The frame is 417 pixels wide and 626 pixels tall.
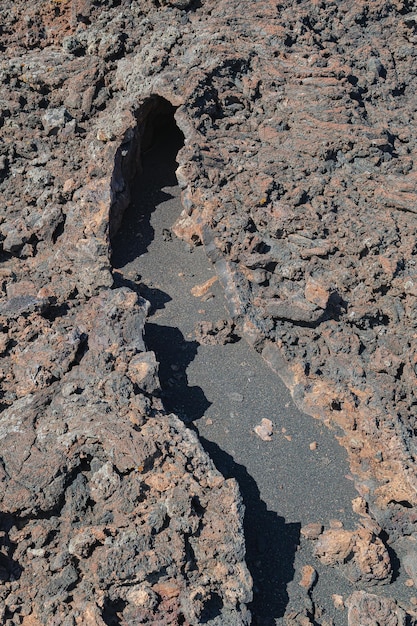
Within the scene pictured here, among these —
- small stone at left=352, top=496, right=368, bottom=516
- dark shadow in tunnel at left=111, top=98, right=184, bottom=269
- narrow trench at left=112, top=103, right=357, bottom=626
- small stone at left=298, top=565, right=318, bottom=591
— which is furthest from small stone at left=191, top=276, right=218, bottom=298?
small stone at left=298, top=565, right=318, bottom=591

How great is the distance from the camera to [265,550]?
6.77 m

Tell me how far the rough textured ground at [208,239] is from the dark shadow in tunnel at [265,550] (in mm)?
396

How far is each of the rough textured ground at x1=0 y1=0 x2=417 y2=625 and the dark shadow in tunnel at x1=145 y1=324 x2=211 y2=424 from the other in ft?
2.13

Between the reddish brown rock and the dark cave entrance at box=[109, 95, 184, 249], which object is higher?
the dark cave entrance at box=[109, 95, 184, 249]

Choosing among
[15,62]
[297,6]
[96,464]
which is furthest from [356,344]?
[15,62]

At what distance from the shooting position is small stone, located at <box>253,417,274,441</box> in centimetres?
766

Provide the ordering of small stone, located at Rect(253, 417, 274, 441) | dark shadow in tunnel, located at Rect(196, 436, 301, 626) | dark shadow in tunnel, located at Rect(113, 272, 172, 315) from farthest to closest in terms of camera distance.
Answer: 1. dark shadow in tunnel, located at Rect(113, 272, 172, 315)
2. small stone, located at Rect(253, 417, 274, 441)
3. dark shadow in tunnel, located at Rect(196, 436, 301, 626)

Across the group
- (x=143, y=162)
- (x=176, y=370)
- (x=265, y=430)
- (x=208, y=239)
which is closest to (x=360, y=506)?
(x=265, y=430)

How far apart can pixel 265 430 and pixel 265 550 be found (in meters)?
1.45

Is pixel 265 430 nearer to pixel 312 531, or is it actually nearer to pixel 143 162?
pixel 312 531

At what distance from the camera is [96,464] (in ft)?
21.3

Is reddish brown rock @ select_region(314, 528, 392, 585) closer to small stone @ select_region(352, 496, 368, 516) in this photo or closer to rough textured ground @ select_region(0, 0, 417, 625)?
rough textured ground @ select_region(0, 0, 417, 625)

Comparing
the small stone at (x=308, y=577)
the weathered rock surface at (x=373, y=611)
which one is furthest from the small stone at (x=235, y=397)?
the weathered rock surface at (x=373, y=611)

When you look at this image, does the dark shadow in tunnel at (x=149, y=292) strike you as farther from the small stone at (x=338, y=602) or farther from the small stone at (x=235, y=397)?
the small stone at (x=338, y=602)
